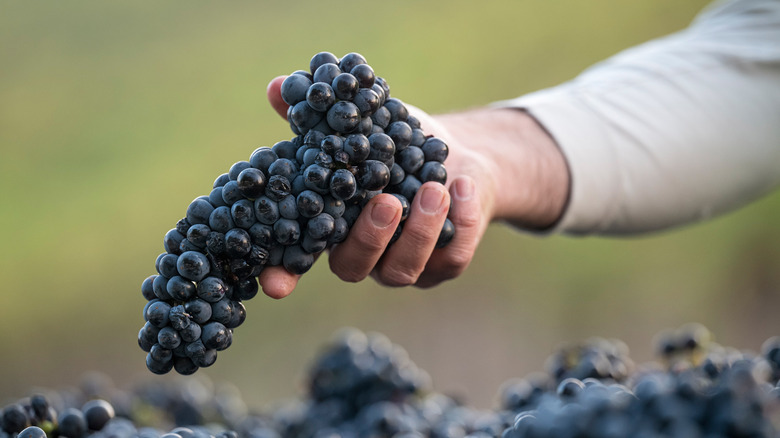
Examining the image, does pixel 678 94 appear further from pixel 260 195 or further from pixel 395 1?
pixel 395 1

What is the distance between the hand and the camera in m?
0.95

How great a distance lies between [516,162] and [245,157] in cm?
226

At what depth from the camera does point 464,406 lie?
1.44 m

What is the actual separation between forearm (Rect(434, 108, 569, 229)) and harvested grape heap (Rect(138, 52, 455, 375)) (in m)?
0.45

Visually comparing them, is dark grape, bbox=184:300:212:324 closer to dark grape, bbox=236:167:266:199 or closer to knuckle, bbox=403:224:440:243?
dark grape, bbox=236:167:266:199

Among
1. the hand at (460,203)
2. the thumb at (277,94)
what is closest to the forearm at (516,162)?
the hand at (460,203)

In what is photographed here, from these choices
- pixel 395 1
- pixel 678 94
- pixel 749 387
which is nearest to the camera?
pixel 749 387


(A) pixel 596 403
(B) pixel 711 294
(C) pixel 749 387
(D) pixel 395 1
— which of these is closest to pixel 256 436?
(A) pixel 596 403

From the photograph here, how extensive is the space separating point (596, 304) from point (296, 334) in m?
1.61

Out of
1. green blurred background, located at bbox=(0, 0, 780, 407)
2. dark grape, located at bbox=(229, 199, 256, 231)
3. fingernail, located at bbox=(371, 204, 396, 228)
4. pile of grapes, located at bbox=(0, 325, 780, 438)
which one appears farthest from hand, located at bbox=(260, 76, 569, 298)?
green blurred background, located at bbox=(0, 0, 780, 407)

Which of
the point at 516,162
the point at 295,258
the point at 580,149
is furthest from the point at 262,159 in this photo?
the point at 580,149

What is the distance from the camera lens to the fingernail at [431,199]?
941 mm

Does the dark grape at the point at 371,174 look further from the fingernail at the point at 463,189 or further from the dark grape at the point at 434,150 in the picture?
the fingernail at the point at 463,189

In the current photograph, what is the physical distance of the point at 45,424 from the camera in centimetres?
92
